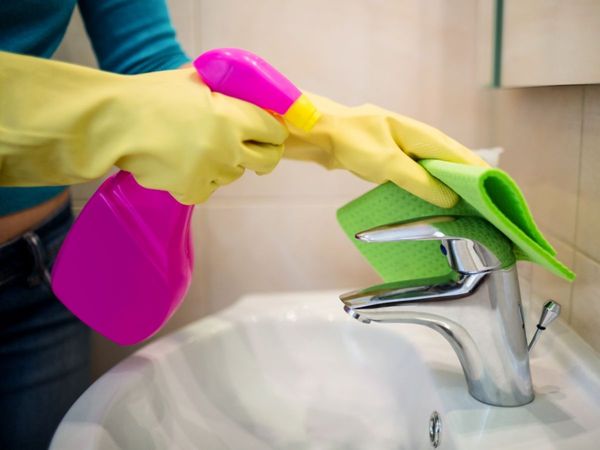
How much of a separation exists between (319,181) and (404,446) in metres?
0.35

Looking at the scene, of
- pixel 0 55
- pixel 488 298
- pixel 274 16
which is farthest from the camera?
pixel 274 16

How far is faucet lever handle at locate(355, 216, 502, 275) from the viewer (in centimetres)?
42

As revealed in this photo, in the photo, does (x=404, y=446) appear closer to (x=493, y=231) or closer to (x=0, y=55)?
(x=493, y=231)

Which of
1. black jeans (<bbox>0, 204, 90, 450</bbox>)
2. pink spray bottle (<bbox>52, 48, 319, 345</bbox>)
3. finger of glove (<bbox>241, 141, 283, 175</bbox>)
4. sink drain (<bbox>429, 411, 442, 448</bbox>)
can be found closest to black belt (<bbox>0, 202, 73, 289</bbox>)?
black jeans (<bbox>0, 204, 90, 450</bbox>)

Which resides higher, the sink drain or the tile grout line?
the tile grout line

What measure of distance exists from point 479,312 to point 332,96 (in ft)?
1.21

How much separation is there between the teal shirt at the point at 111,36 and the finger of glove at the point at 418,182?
29cm

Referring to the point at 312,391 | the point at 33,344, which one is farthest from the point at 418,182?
the point at 33,344

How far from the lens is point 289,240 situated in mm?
768

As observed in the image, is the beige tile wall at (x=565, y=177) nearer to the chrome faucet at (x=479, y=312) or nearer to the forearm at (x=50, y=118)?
the chrome faucet at (x=479, y=312)

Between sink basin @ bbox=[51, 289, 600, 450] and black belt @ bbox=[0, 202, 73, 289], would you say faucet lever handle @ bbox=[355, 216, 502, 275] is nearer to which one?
sink basin @ bbox=[51, 289, 600, 450]

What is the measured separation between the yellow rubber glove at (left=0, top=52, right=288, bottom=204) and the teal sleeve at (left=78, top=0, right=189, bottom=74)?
237 mm

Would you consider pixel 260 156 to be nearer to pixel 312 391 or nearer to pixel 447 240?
pixel 447 240

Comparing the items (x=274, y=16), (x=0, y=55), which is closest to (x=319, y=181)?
(x=274, y=16)
